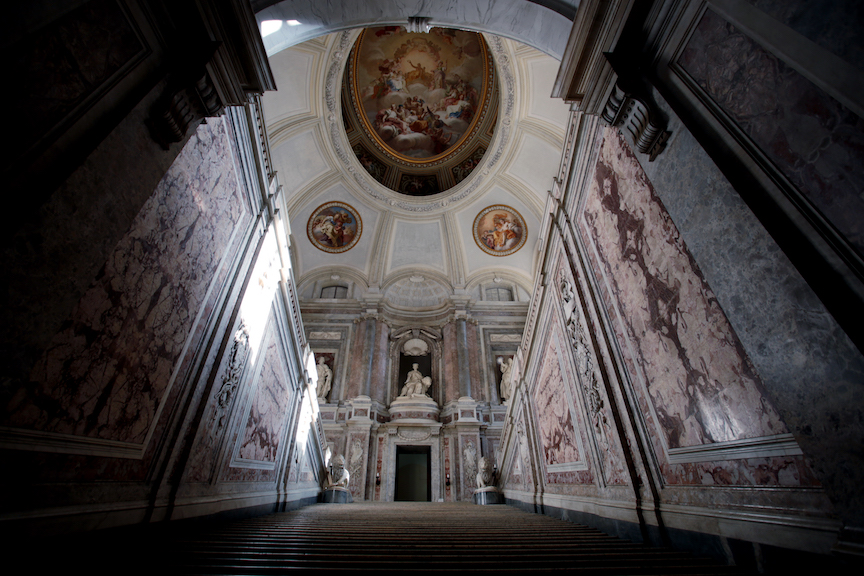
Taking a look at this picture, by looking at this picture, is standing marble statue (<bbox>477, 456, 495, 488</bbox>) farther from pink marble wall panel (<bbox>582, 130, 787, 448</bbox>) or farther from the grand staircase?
pink marble wall panel (<bbox>582, 130, 787, 448</bbox>)

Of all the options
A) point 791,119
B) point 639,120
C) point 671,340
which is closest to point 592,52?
point 639,120

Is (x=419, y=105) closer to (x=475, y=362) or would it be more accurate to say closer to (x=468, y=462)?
(x=475, y=362)

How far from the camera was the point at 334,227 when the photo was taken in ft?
50.4

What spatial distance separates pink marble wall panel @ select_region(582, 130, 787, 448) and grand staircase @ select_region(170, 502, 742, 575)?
839 mm

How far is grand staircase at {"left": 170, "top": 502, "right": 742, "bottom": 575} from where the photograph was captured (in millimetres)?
1973

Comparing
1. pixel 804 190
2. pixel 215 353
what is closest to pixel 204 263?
pixel 215 353

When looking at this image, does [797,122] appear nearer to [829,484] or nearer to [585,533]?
[829,484]

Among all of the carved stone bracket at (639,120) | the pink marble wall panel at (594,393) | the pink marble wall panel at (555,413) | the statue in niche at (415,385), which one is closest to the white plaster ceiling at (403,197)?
the statue in niche at (415,385)

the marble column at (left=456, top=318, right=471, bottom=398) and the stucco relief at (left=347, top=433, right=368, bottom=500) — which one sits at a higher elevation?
the marble column at (left=456, top=318, right=471, bottom=398)

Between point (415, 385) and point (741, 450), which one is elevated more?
point (415, 385)

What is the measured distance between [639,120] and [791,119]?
3.46 ft

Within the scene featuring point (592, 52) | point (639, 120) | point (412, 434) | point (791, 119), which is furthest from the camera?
point (412, 434)

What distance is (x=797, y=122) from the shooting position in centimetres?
175

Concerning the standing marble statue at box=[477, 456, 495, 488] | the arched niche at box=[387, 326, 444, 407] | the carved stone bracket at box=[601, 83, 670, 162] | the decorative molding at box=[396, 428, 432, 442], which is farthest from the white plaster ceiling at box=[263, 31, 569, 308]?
the carved stone bracket at box=[601, 83, 670, 162]
